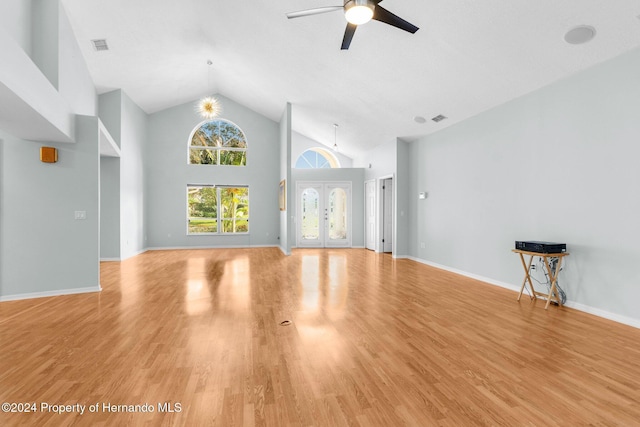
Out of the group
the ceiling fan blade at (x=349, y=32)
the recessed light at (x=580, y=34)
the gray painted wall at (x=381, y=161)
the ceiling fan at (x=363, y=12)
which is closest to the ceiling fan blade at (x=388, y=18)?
the ceiling fan at (x=363, y=12)

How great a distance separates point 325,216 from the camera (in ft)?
33.4

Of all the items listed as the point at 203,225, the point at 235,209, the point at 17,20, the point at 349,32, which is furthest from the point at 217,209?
the point at 349,32

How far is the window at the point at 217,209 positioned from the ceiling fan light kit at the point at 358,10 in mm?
7819

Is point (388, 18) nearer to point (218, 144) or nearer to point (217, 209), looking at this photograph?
point (218, 144)

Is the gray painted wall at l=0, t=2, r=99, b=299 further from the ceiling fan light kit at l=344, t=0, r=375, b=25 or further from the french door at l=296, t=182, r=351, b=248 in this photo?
the french door at l=296, t=182, r=351, b=248

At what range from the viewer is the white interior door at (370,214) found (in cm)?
943

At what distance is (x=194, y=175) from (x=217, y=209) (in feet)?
4.17

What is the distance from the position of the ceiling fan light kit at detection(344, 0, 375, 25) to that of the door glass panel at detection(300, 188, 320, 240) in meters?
7.11

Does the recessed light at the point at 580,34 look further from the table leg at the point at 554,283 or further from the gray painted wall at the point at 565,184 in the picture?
the table leg at the point at 554,283

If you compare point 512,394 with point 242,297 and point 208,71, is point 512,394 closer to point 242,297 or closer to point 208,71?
point 242,297

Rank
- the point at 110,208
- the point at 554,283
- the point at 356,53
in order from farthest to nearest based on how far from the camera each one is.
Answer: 1. the point at 110,208
2. the point at 356,53
3. the point at 554,283

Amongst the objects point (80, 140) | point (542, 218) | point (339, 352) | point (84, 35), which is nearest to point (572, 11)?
point (542, 218)

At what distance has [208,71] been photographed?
27.6 ft

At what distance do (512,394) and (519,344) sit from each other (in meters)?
0.95
